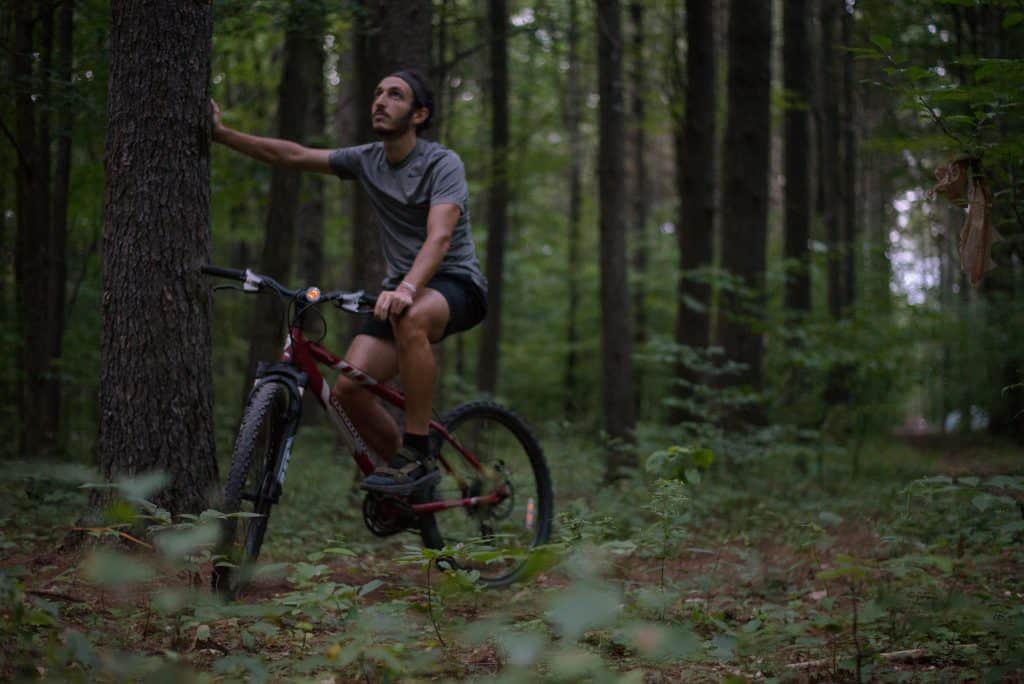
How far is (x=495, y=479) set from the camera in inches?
222

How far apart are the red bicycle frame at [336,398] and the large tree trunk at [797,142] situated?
872 cm

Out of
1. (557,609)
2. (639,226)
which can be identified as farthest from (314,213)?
(639,226)

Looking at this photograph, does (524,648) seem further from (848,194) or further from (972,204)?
(848,194)

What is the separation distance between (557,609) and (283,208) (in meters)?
6.26

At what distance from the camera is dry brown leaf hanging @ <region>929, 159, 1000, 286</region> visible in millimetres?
4410

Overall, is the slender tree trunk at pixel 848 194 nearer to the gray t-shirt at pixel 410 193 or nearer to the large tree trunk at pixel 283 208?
the large tree trunk at pixel 283 208

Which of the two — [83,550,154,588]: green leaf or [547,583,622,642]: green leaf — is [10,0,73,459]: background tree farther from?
[547,583,622,642]: green leaf

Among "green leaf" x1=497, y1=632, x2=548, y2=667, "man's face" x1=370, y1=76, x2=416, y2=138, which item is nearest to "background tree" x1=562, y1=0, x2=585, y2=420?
"man's face" x1=370, y1=76, x2=416, y2=138

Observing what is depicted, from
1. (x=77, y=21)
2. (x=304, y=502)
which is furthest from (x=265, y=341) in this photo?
(x=77, y=21)

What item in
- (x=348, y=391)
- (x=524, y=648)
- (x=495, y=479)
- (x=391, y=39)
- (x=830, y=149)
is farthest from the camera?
(x=830, y=149)

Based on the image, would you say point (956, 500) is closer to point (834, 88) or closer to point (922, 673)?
point (922, 673)

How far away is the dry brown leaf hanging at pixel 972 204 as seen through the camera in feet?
14.5

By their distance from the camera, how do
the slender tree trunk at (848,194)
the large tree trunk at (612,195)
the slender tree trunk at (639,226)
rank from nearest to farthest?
1. the large tree trunk at (612,195)
2. the slender tree trunk at (848,194)
3. the slender tree trunk at (639,226)

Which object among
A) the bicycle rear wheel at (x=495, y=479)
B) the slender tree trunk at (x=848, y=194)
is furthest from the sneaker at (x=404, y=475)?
the slender tree trunk at (x=848, y=194)
